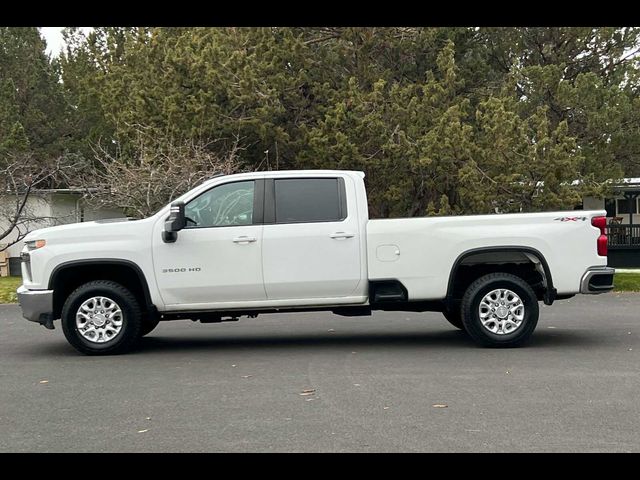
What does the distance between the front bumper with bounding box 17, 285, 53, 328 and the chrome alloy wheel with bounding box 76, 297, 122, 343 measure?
13.5 inches

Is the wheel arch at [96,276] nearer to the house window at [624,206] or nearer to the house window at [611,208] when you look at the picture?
the house window at [611,208]

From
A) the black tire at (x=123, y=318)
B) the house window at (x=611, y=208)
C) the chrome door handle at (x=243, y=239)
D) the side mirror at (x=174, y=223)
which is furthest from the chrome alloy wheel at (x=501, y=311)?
the house window at (x=611, y=208)

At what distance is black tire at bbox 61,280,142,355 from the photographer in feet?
30.5

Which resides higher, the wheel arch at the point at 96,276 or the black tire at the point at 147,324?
the wheel arch at the point at 96,276

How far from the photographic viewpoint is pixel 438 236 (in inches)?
369

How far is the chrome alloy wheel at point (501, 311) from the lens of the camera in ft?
30.8

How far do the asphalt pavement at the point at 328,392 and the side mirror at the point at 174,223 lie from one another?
1.40 meters

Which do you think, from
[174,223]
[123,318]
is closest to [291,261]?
[174,223]

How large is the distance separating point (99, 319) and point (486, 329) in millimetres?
4529

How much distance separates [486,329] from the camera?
937 centimetres

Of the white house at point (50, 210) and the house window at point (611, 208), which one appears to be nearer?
the white house at point (50, 210)

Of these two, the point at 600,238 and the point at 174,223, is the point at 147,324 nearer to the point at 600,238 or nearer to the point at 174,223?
the point at 174,223

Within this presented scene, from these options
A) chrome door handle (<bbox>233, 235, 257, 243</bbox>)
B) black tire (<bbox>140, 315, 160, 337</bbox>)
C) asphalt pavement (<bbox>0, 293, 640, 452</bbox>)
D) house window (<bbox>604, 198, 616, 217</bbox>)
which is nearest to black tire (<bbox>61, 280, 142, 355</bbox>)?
asphalt pavement (<bbox>0, 293, 640, 452</bbox>)
